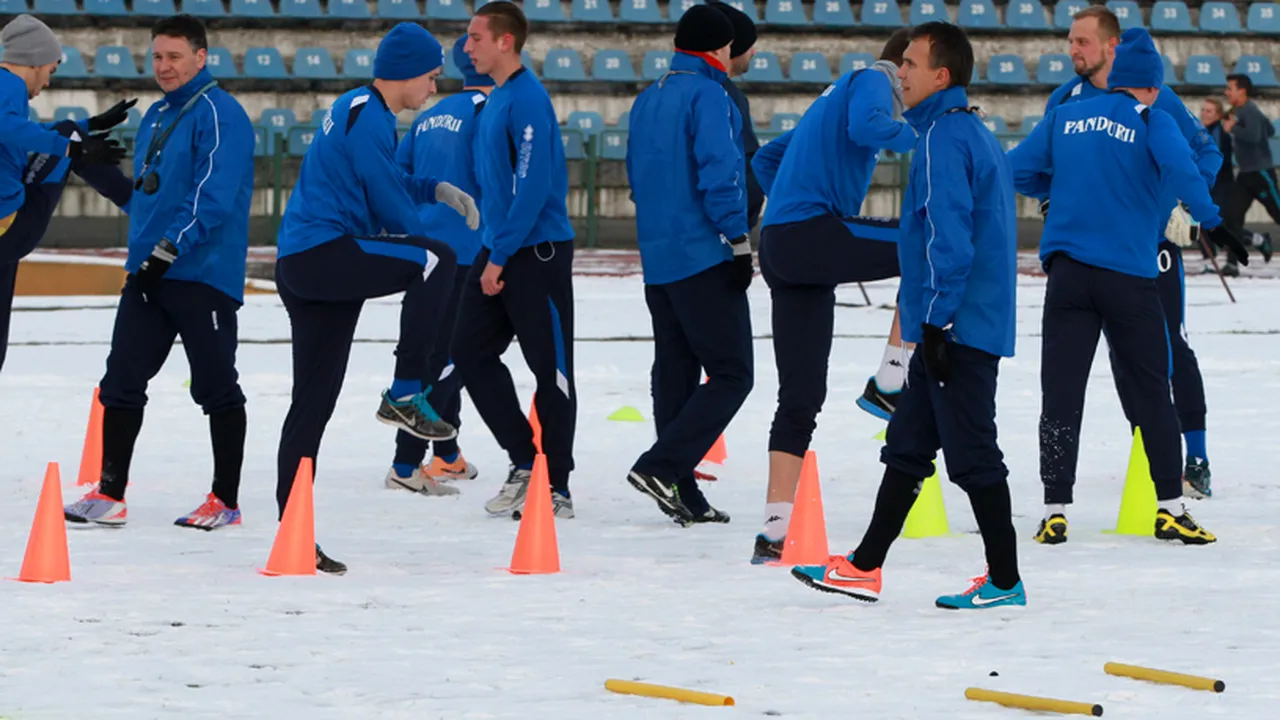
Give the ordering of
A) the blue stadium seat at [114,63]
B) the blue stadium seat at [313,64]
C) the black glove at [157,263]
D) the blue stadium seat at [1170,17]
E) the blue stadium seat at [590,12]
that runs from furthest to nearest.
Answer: the blue stadium seat at [1170,17], the blue stadium seat at [590,12], the blue stadium seat at [313,64], the blue stadium seat at [114,63], the black glove at [157,263]

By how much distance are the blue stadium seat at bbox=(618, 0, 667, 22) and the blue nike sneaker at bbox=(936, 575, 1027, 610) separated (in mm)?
22099

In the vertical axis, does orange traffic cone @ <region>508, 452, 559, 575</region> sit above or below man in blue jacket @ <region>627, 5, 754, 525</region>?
below

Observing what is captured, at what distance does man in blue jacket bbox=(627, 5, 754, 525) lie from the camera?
670cm

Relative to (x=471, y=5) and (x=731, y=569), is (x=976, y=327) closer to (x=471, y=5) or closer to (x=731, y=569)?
(x=731, y=569)

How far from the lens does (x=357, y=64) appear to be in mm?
25516

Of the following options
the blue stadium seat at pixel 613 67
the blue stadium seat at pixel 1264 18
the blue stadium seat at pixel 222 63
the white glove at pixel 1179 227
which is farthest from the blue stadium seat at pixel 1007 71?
the white glove at pixel 1179 227

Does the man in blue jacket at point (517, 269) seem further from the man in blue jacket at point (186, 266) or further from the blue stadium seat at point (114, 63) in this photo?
the blue stadium seat at point (114, 63)

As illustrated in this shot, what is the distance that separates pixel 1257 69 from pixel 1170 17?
1.53m

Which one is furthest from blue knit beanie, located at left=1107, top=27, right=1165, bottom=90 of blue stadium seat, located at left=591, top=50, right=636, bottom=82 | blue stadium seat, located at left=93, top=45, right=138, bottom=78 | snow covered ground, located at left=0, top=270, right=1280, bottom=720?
blue stadium seat, located at left=93, top=45, right=138, bottom=78

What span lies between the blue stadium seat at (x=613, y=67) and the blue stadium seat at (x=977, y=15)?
16.8 ft

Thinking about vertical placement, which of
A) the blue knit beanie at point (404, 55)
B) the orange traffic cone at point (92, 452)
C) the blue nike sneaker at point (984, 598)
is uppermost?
the blue knit beanie at point (404, 55)

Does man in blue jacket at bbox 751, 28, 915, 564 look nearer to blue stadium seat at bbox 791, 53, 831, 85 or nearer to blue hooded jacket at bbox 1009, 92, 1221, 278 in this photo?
blue hooded jacket at bbox 1009, 92, 1221, 278

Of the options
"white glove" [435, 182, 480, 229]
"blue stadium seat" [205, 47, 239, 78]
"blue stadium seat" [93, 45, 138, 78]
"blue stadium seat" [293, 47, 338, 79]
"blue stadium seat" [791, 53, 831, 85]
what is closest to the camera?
"white glove" [435, 182, 480, 229]

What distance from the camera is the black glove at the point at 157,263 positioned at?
655 cm
